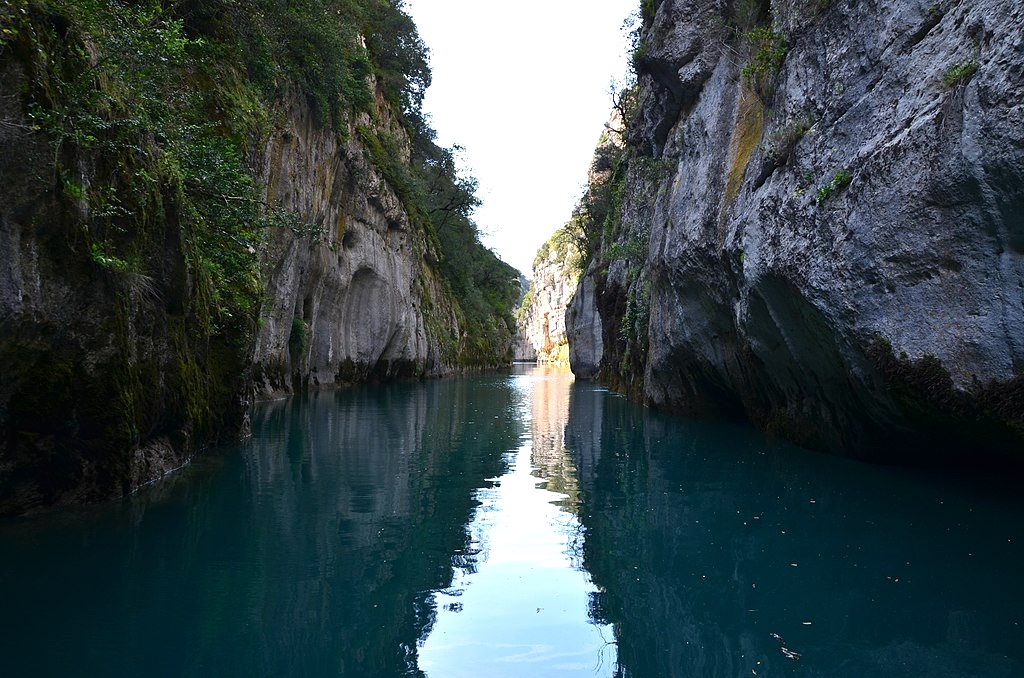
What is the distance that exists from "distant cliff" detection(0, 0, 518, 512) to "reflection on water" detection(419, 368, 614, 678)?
460 centimetres

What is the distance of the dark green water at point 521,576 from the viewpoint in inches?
179

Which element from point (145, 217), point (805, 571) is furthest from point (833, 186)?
point (145, 217)

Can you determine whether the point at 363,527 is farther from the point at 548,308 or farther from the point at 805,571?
the point at 548,308

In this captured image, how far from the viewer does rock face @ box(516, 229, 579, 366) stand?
395 ft

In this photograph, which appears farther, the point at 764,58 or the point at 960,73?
the point at 764,58

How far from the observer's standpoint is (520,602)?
5.51 meters

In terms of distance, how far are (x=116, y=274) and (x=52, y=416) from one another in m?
1.70

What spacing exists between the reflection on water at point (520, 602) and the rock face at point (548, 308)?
99948mm

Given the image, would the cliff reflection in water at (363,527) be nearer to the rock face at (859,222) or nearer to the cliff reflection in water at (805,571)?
the cliff reflection in water at (805,571)

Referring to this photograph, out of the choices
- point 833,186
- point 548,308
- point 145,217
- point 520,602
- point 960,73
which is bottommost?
point 520,602

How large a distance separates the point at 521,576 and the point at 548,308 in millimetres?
128438

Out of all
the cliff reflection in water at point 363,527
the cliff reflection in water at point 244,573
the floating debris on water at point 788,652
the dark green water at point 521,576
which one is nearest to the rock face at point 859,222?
the dark green water at point 521,576

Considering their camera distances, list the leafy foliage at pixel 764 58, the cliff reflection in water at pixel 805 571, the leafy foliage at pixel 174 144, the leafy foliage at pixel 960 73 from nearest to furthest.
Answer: the cliff reflection in water at pixel 805 571
the leafy foliage at pixel 174 144
the leafy foliage at pixel 960 73
the leafy foliage at pixel 764 58

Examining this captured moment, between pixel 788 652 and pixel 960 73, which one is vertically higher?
pixel 960 73
